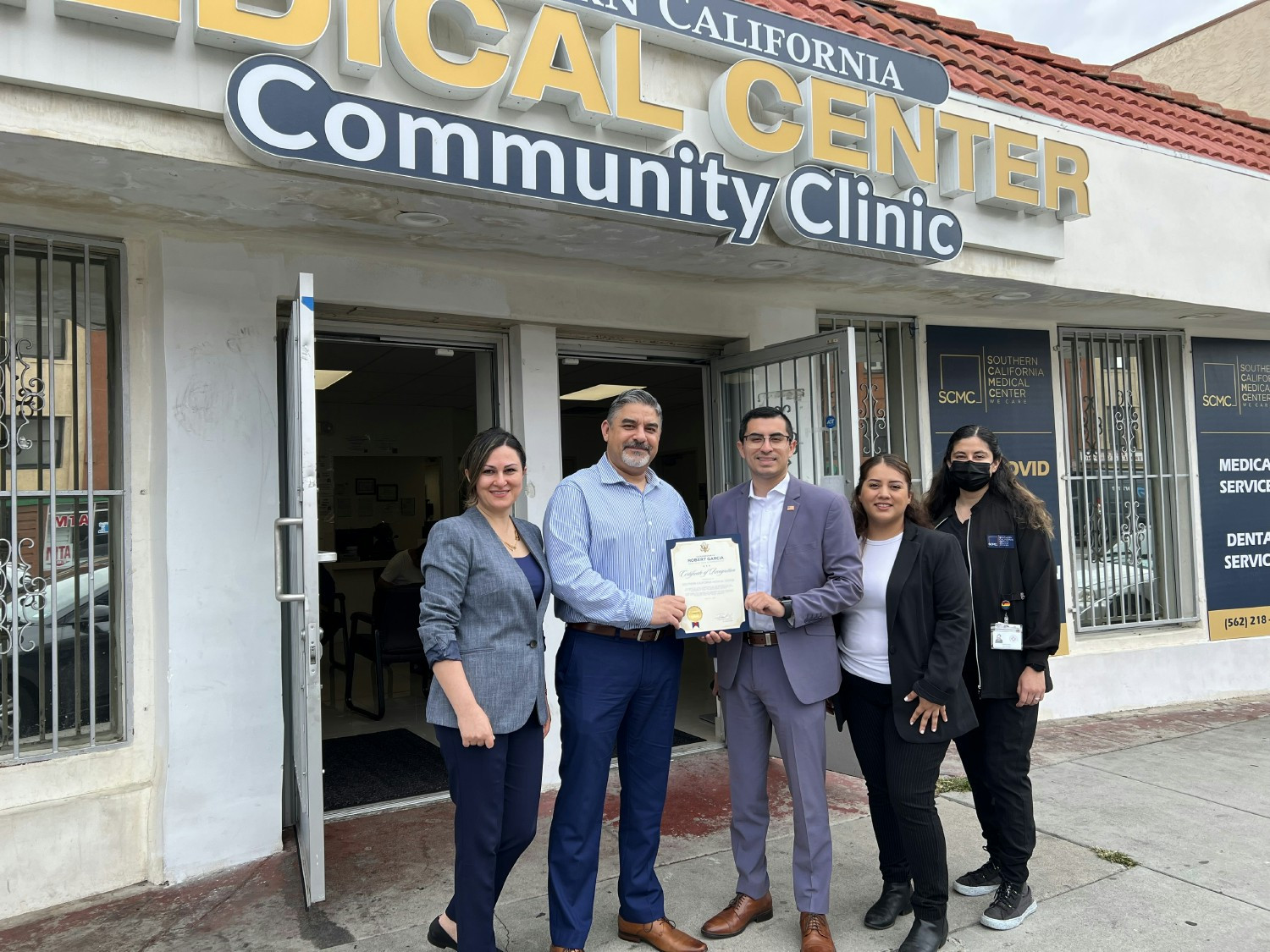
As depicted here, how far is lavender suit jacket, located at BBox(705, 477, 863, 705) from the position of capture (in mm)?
3189

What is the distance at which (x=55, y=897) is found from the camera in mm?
3738

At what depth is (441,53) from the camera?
3645mm

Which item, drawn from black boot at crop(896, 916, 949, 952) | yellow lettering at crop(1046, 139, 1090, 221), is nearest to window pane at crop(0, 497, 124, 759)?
black boot at crop(896, 916, 949, 952)

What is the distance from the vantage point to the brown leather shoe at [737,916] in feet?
10.9

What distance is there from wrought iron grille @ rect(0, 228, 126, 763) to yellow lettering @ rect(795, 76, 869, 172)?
3279 mm

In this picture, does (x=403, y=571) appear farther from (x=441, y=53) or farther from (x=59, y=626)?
(x=441, y=53)

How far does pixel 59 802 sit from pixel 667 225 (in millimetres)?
3545

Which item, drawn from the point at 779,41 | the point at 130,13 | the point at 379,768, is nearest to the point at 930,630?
the point at 779,41

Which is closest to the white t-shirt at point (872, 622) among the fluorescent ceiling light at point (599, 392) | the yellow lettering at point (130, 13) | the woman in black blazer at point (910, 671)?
the woman in black blazer at point (910, 671)

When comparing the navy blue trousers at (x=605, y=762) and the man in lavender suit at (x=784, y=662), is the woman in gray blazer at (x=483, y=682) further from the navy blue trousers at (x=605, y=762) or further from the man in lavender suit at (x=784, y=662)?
the man in lavender suit at (x=784, y=662)

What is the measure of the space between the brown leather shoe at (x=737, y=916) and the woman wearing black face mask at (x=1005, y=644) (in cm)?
80

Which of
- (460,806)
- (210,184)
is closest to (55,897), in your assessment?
(460,806)

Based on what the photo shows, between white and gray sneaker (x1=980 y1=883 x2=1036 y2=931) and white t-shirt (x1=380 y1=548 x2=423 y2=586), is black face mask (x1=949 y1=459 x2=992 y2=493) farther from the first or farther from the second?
white t-shirt (x1=380 y1=548 x2=423 y2=586)

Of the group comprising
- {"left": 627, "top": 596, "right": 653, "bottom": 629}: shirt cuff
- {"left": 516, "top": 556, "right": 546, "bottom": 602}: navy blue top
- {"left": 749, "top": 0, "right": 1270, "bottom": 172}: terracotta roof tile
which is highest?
{"left": 749, "top": 0, "right": 1270, "bottom": 172}: terracotta roof tile
